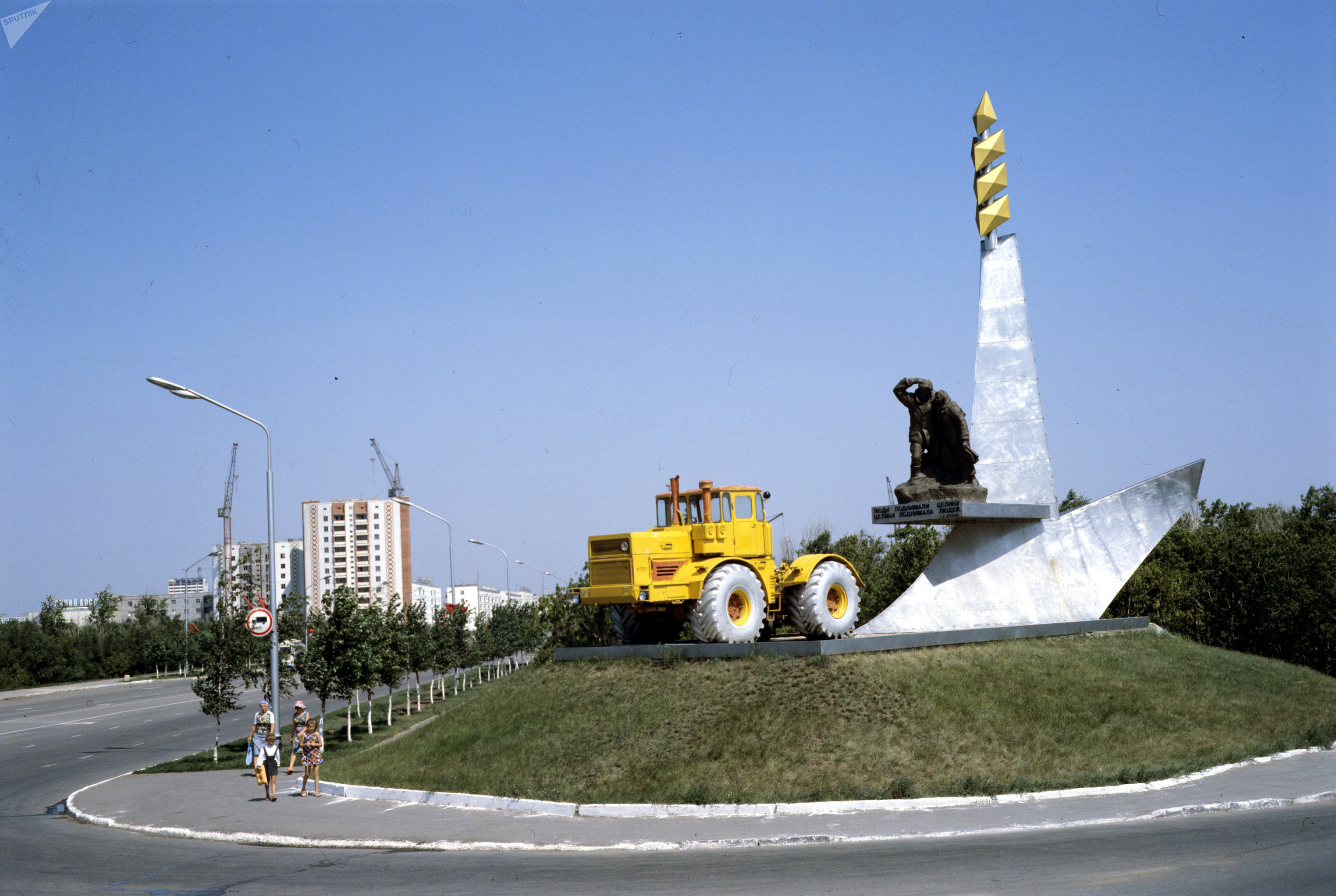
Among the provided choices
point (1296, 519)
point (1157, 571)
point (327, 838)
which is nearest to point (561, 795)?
point (327, 838)

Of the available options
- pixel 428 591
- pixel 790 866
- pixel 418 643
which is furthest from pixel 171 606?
pixel 790 866

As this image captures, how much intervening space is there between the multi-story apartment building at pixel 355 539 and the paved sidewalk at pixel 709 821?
122m

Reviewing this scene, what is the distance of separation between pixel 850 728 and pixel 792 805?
8.36 feet

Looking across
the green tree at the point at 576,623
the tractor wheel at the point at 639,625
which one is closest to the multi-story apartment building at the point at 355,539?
the green tree at the point at 576,623

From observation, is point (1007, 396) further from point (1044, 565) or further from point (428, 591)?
point (428, 591)

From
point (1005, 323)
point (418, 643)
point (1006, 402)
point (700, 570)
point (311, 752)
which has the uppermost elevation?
point (1005, 323)

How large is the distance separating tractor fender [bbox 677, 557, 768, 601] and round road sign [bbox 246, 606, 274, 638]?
953 centimetres

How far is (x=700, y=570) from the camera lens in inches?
802

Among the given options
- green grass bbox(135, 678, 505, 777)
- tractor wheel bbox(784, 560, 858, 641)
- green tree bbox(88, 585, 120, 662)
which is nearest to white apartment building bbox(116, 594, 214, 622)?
green tree bbox(88, 585, 120, 662)

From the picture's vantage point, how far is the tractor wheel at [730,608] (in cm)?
1939

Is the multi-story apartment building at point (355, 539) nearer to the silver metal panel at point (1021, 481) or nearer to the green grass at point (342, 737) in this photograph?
the green grass at point (342, 737)

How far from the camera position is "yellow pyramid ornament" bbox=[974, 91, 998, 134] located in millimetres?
26922

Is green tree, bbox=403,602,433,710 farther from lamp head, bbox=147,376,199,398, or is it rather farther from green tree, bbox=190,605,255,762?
lamp head, bbox=147,376,199,398

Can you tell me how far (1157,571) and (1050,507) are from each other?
36.9 ft
